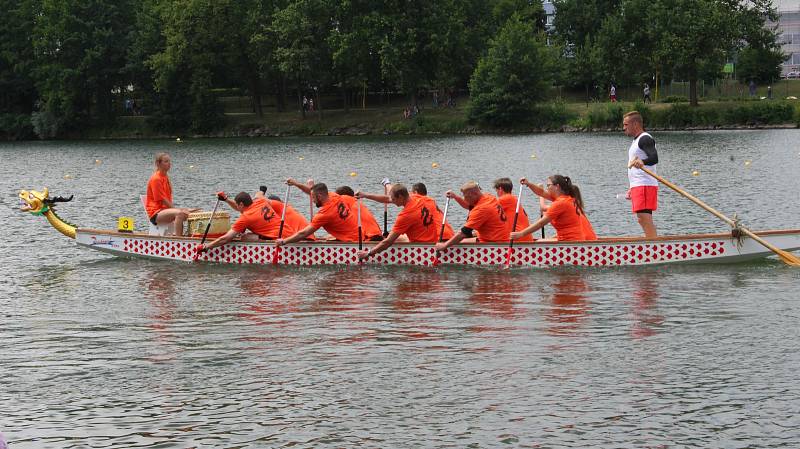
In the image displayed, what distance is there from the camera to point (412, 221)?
19.0 m

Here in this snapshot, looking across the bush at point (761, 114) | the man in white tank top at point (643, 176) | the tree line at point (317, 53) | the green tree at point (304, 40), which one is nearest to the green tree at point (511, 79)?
the tree line at point (317, 53)

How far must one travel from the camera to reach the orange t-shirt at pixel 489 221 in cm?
1852

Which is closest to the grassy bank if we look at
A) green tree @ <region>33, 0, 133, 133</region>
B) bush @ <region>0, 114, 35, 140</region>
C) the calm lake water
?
green tree @ <region>33, 0, 133, 133</region>

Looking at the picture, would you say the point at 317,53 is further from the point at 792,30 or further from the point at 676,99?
the point at 792,30

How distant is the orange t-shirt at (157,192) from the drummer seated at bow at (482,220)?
565cm

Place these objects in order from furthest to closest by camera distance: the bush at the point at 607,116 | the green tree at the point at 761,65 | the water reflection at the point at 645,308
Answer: the green tree at the point at 761,65 → the bush at the point at 607,116 → the water reflection at the point at 645,308

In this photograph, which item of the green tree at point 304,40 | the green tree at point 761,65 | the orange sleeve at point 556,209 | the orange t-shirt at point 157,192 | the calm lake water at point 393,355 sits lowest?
the calm lake water at point 393,355

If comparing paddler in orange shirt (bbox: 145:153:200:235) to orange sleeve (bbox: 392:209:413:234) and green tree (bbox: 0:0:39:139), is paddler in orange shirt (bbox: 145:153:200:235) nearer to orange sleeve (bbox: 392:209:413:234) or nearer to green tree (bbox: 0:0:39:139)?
orange sleeve (bbox: 392:209:413:234)

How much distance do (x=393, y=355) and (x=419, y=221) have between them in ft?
19.5

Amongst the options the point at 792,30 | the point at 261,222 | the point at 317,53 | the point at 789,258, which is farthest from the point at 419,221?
the point at 792,30

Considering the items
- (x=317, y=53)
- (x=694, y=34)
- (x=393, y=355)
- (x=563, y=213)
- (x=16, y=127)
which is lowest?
(x=393, y=355)

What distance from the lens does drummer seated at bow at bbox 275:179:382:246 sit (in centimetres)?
1933

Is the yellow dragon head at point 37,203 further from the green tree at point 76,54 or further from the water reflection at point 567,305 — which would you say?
the green tree at point 76,54

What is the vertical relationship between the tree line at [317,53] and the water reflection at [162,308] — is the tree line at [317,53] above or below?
above
